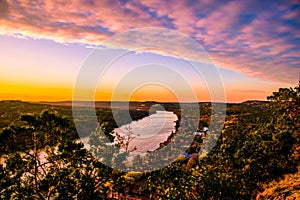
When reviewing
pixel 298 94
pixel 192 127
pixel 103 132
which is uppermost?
pixel 298 94

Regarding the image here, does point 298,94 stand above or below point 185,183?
above

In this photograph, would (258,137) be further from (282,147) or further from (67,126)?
(67,126)

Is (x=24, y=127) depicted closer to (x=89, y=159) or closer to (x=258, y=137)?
(x=89, y=159)

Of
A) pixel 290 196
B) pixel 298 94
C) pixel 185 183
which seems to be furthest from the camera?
pixel 298 94

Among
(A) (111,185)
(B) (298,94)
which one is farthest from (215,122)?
(A) (111,185)

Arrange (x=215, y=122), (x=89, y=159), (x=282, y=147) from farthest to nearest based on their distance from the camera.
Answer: (x=215, y=122) < (x=282, y=147) < (x=89, y=159)

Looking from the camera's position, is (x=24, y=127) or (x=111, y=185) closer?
(x=24, y=127)
